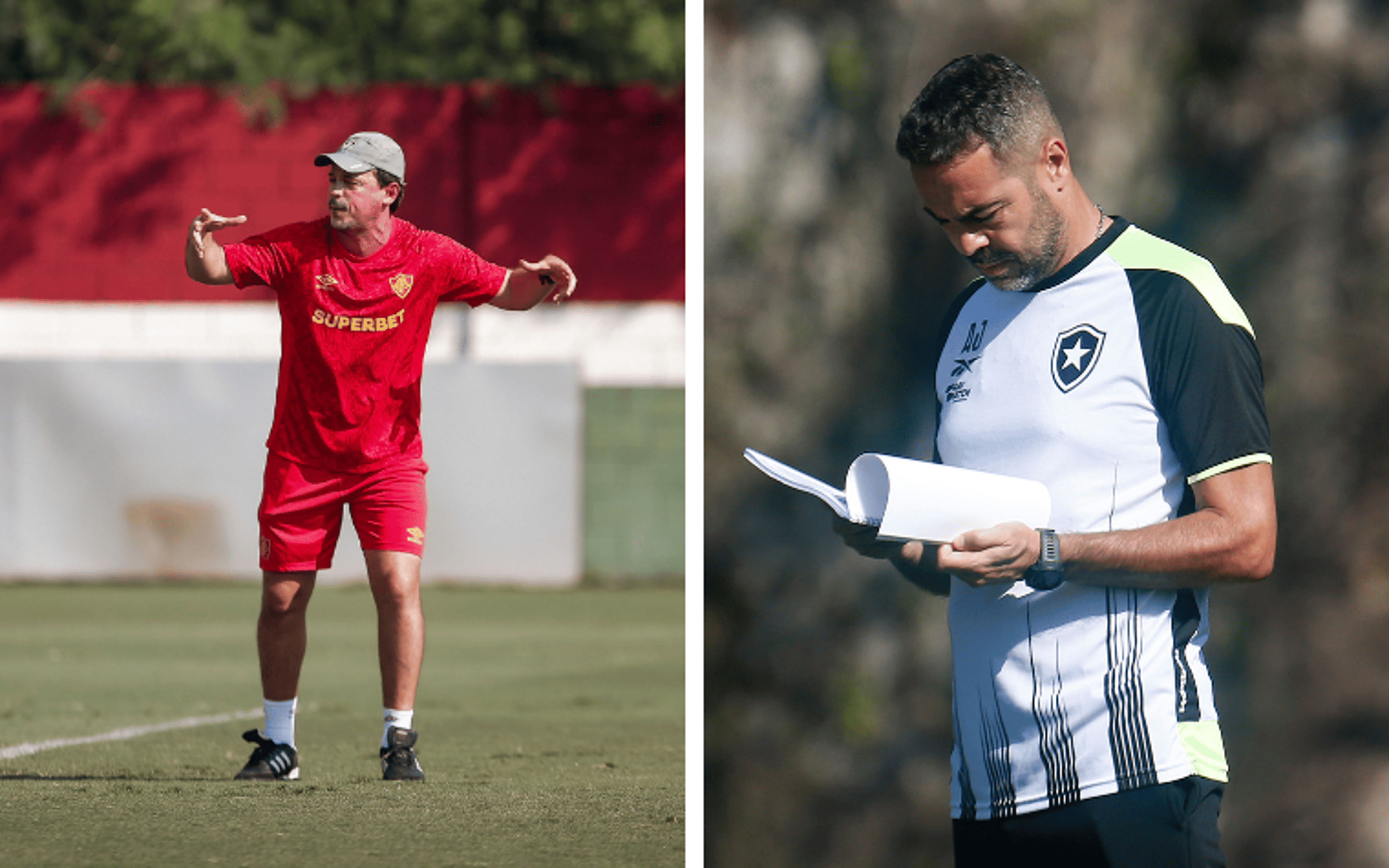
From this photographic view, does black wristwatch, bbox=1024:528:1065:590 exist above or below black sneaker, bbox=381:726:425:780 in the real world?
above

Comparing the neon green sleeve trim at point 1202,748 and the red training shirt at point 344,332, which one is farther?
the red training shirt at point 344,332

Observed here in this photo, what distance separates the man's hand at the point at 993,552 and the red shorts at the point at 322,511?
8.73ft

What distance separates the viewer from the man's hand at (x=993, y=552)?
2688 mm

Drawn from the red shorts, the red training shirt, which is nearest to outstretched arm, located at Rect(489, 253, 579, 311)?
the red training shirt

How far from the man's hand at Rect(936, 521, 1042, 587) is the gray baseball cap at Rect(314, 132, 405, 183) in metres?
2.70

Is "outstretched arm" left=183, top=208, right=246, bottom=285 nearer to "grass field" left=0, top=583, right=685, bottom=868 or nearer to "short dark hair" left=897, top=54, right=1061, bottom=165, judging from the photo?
"grass field" left=0, top=583, right=685, bottom=868

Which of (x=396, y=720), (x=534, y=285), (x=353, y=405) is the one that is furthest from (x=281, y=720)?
(x=534, y=285)

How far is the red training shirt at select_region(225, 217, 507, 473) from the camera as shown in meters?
5.02

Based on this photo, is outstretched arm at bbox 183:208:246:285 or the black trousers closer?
the black trousers

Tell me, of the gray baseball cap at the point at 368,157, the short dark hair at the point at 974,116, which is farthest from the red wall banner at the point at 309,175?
the short dark hair at the point at 974,116

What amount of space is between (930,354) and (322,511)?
2.05m

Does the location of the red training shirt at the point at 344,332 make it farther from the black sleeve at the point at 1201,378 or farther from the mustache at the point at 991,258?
the black sleeve at the point at 1201,378

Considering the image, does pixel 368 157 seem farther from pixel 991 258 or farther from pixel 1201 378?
pixel 1201 378

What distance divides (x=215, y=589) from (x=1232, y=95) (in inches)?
372
